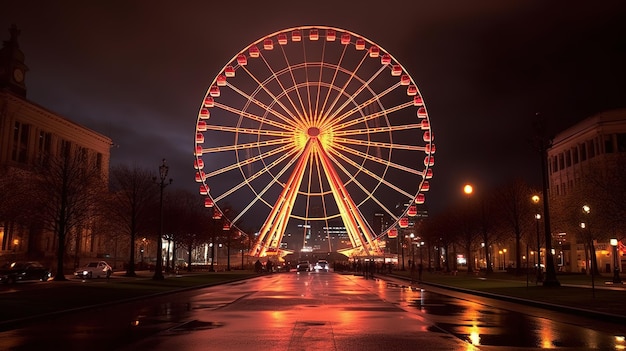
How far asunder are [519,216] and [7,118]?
217 ft

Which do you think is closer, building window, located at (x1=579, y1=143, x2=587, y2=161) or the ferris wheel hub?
the ferris wheel hub

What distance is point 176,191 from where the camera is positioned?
9944cm

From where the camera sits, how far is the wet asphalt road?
13398 mm

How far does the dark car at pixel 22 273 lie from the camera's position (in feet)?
138

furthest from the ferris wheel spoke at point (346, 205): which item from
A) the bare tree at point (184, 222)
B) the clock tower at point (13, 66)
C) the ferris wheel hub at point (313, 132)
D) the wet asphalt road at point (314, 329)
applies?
the clock tower at point (13, 66)

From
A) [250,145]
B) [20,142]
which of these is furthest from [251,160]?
[20,142]

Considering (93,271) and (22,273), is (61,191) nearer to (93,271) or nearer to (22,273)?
(93,271)

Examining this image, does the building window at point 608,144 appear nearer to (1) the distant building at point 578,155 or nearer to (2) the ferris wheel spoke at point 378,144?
(1) the distant building at point 578,155

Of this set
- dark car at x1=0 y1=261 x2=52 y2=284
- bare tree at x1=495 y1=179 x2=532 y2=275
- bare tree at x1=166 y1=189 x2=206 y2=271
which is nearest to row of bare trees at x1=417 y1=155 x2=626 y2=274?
bare tree at x1=495 y1=179 x2=532 y2=275

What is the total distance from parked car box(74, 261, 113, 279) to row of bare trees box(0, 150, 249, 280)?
254 cm

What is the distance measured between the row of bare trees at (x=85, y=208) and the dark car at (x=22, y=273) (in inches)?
58.2

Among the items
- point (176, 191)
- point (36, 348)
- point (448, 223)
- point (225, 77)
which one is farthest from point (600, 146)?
point (36, 348)

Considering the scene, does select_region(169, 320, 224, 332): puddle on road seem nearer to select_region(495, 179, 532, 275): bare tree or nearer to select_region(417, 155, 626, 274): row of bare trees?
select_region(417, 155, 626, 274): row of bare trees

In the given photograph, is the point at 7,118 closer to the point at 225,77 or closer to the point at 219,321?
the point at 225,77
